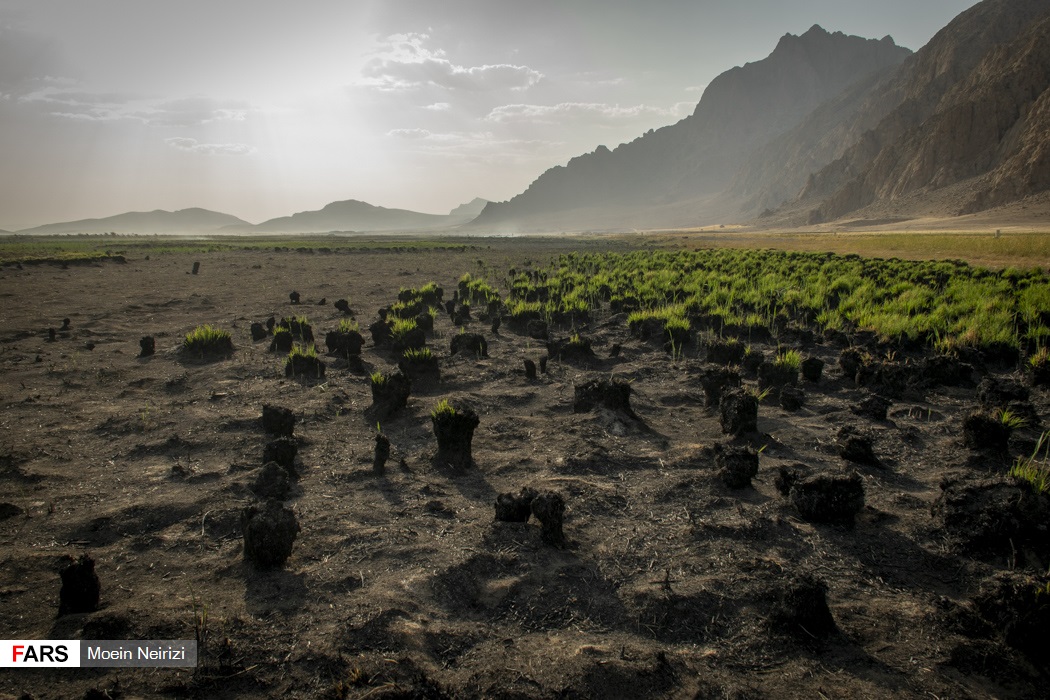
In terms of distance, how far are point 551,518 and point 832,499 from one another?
2.17 meters

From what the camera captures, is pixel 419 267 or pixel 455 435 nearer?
pixel 455 435

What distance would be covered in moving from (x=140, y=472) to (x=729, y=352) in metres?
7.81

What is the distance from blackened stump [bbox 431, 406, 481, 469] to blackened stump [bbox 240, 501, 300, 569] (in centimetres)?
191

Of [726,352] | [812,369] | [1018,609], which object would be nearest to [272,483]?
[1018,609]

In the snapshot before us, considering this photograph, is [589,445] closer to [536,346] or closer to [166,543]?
[166,543]

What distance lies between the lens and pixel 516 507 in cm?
418

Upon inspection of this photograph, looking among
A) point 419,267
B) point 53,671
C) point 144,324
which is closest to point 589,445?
point 53,671

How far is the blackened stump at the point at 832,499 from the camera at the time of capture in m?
4.13

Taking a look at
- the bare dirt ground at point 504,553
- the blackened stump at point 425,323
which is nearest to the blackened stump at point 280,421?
the bare dirt ground at point 504,553

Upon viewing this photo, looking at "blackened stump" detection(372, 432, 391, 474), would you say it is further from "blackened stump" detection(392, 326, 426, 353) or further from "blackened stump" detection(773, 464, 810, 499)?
"blackened stump" detection(392, 326, 426, 353)

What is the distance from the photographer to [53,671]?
9.25ft

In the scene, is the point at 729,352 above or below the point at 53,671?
above

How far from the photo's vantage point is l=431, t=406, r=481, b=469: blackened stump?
5.41 metres

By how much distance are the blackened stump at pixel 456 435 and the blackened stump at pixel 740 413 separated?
2732mm
